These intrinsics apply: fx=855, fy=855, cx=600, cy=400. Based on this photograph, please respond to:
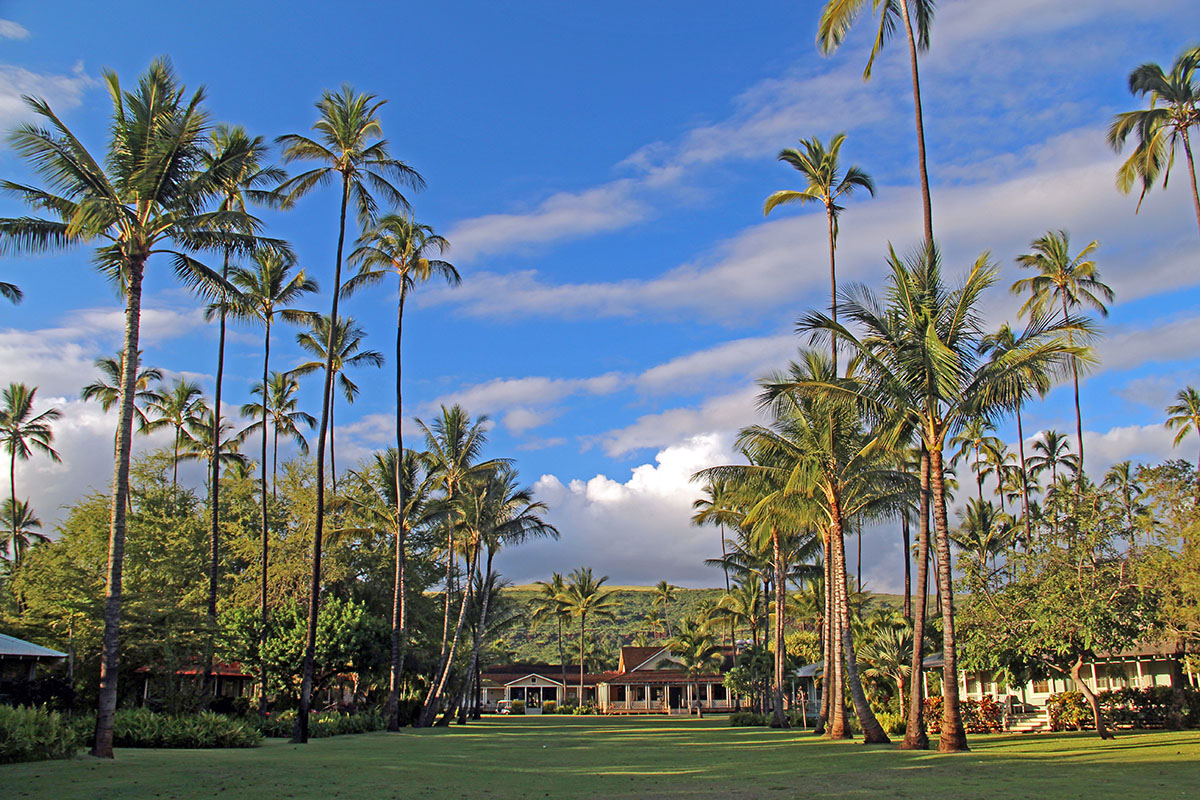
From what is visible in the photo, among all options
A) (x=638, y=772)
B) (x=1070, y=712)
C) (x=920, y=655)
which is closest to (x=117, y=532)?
(x=638, y=772)

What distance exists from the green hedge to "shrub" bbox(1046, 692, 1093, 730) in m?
25.5

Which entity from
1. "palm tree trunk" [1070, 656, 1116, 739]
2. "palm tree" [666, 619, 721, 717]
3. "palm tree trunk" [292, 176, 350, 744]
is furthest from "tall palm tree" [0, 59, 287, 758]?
"palm tree" [666, 619, 721, 717]

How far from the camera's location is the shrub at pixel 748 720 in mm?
42447

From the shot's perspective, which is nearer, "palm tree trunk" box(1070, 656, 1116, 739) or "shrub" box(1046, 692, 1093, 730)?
"palm tree trunk" box(1070, 656, 1116, 739)

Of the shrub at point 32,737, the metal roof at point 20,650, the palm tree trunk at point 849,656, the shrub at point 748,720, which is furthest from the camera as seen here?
the shrub at point 748,720

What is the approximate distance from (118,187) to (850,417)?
1937cm

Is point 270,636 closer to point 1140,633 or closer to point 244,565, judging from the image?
point 244,565

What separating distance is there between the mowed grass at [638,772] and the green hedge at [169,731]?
101 cm

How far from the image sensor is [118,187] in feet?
58.9

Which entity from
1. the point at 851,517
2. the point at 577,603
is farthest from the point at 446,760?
the point at 577,603

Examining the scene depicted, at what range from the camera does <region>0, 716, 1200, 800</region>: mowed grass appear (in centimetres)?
1220

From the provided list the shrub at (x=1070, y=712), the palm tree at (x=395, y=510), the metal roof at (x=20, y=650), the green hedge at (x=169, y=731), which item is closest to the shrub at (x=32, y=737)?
the green hedge at (x=169, y=731)

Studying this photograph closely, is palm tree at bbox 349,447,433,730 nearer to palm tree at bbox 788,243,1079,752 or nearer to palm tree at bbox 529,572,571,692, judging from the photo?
palm tree at bbox 788,243,1079,752

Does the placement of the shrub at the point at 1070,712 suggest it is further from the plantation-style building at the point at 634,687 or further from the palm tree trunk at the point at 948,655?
the plantation-style building at the point at 634,687
